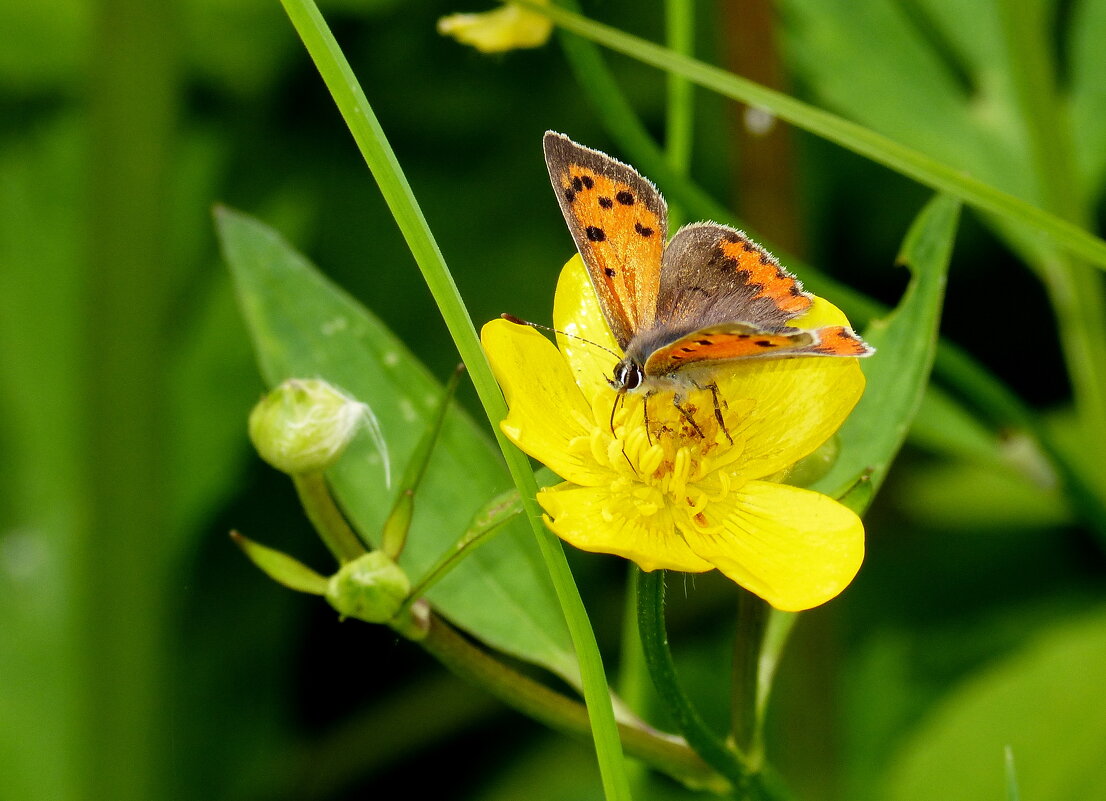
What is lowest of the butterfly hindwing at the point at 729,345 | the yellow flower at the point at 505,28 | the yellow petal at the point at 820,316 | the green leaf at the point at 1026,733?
the green leaf at the point at 1026,733

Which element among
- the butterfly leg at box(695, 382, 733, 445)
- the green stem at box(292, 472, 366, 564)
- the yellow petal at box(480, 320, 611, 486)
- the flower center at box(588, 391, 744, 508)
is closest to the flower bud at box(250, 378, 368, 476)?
the green stem at box(292, 472, 366, 564)

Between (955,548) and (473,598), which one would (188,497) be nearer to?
(473,598)

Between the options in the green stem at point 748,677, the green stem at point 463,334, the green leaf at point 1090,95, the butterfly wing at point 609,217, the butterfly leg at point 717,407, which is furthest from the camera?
the green leaf at point 1090,95

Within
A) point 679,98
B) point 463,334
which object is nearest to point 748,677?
point 463,334

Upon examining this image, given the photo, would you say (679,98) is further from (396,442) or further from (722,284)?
(396,442)

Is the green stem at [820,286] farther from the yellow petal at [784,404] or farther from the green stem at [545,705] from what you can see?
the green stem at [545,705]

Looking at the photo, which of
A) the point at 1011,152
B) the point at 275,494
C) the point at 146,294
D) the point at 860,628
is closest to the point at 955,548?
the point at 860,628

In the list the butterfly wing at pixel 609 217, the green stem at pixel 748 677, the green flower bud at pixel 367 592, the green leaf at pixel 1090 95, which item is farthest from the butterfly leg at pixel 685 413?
the green leaf at pixel 1090 95
